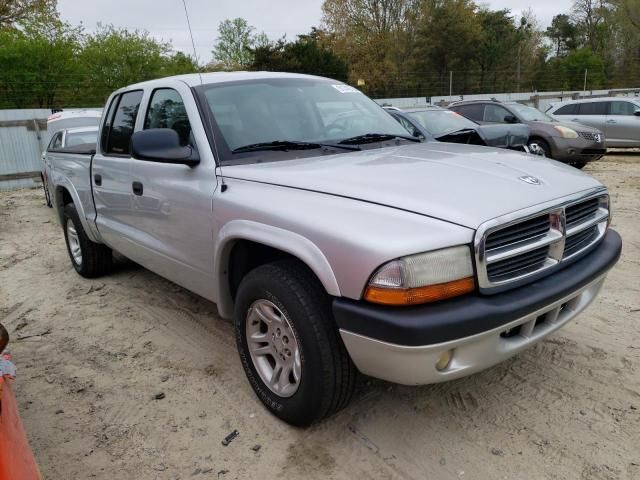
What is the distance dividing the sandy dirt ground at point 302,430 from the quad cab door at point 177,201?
1.94ft

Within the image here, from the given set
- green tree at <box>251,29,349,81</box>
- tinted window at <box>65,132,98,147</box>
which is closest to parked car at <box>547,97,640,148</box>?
tinted window at <box>65,132,98,147</box>

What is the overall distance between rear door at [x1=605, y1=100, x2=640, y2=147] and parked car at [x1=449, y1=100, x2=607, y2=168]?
2.50m

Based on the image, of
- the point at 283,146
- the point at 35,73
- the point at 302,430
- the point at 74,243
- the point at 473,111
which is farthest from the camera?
the point at 35,73

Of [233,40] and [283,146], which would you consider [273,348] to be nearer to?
[283,146]

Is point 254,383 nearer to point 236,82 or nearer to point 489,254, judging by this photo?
point 489,254

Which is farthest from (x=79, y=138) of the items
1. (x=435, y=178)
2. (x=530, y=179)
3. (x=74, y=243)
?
(x=530, y=179)

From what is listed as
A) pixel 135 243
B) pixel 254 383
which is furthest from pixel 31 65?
pixel 254 383

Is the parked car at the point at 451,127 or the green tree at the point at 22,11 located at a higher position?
the green tree at the point at 22,11

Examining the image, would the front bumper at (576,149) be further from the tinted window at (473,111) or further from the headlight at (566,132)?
the tinted window at (473,111)

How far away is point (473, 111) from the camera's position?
480 inches

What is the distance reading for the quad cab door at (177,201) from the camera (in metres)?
3.00

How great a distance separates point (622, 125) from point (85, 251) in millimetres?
13252

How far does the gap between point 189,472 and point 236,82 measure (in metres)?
2.36

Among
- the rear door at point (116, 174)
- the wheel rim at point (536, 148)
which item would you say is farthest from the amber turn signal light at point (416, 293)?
the wheel rim at point (536, 148)
